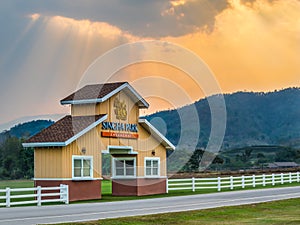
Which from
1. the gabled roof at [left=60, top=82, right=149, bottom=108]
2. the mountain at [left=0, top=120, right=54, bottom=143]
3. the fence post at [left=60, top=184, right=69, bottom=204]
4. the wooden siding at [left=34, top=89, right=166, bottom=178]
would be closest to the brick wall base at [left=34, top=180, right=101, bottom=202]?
the wooden siding at [left=34, top=89, right=166, bottom=178]

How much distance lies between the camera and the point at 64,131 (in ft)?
111

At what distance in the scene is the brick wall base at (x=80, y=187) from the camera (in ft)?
107

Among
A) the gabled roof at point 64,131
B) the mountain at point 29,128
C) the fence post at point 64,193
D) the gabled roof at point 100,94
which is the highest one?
the mountain at point 29,128

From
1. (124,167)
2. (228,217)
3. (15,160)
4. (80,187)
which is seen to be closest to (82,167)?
(80,187)

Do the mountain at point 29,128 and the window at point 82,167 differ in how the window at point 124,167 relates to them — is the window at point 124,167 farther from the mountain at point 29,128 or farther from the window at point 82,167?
the mountain at point 29,128

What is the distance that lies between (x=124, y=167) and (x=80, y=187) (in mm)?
6165

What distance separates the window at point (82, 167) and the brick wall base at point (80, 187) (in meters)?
0.37

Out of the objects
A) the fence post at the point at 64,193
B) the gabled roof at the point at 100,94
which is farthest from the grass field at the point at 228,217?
the gabled roof at the point at 100,94

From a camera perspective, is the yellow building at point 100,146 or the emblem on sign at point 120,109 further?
the emblem on sign at point 120,109

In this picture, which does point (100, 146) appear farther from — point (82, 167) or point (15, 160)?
point (15, 160)

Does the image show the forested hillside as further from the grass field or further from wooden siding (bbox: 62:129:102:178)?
the grass field

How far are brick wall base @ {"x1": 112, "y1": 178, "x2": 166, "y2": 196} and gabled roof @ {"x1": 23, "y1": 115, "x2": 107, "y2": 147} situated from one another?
5188mm

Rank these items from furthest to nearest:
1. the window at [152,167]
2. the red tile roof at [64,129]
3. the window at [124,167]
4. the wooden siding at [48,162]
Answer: the window at [152,167]
the window at [124,167]
the red tile roof at [64,129]
the wooden siding at [48,162]

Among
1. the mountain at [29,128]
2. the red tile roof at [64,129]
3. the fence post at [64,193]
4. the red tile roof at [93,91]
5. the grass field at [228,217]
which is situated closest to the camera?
the grass field at [228,217]
